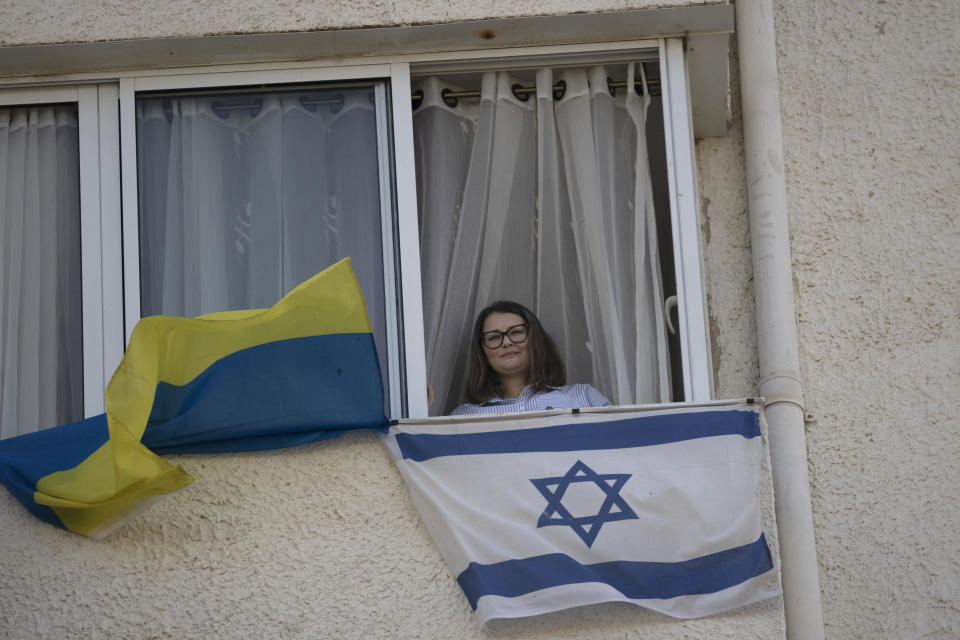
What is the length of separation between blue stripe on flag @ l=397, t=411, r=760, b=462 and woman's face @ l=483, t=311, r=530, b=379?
0.75 meters

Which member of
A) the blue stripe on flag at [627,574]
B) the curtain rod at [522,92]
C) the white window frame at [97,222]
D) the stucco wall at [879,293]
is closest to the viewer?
the blue stripe on flag at [627,574]

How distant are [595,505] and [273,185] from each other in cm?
186

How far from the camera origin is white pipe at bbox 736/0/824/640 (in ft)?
18.3

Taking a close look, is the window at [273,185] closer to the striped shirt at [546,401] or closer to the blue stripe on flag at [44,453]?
the striped shirt at [546,401]

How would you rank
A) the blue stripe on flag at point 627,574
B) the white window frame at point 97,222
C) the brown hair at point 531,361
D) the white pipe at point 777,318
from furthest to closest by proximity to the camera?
1. the brown hair at point 531,361
2. the white window frame at point 97,222
3. the white pipe at point 777,318
4. the blue stripe on flag at point 627,574

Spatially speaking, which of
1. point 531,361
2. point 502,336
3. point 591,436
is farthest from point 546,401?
point 591,436

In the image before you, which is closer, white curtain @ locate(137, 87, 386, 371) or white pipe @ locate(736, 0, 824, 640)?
white pipe @ locate(736, 0, 824, 640)

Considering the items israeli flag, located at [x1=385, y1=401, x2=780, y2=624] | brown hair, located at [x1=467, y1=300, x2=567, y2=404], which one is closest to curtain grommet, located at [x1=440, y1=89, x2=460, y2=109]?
brown hair, located at [x1=467, y1=300, x2=567, y2=404]

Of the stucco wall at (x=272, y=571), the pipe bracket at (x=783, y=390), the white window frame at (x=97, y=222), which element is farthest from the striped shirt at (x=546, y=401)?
the white window frame at (x=97, y=222)

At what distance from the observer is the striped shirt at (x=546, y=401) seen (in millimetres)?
5891

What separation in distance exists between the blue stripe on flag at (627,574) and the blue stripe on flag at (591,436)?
1.33 feet

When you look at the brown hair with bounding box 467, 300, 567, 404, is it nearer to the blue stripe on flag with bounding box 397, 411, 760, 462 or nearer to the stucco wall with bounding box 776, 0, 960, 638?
the blue stripe on flag with bounding box 397, 411, 760, 462

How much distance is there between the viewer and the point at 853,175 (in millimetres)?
6398

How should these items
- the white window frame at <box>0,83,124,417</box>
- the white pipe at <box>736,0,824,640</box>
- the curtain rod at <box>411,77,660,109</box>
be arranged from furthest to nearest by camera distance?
1. the curtain rod at <box>411,77,660,109</box>
2. the white window frame at <box>0,83,124,417</box>
3. the white pipe at <box>736,0,824,640</box>
